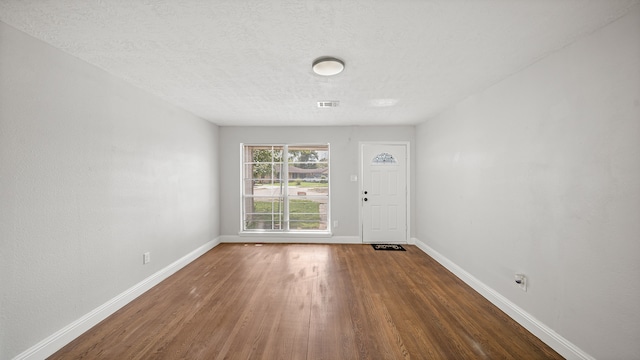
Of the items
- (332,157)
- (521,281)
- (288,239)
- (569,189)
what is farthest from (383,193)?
(569,189)

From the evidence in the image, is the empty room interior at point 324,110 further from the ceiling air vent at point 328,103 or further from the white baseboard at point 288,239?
the white baseboard at point 288,239

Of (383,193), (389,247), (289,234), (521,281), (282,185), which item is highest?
(282,185)

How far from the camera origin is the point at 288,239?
16.1ft

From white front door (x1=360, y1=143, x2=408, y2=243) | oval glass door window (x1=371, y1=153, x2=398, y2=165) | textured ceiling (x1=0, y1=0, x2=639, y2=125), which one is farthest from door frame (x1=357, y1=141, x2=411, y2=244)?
textured ceiling (x1=0, y1=0, x2=639, y2=125)

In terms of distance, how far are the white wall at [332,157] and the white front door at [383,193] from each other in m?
0.18

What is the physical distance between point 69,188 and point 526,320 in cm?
411

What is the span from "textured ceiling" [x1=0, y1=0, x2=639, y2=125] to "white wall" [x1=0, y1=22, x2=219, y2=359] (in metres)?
0.25


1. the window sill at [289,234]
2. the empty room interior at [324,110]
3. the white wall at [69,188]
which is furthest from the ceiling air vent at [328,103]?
the window sill at [289,234]

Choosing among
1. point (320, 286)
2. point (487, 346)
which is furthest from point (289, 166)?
point (487, 346)

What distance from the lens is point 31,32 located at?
1.72 m

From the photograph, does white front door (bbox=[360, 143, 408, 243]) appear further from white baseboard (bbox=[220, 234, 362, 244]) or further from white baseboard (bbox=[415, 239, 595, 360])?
white baseboard (bbox=[415, 239, 595, 360])

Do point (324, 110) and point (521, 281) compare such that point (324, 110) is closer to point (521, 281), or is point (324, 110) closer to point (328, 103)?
point (328, 103)

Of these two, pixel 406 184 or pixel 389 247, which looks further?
pixel 406 184

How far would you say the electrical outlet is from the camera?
2.21 meters
